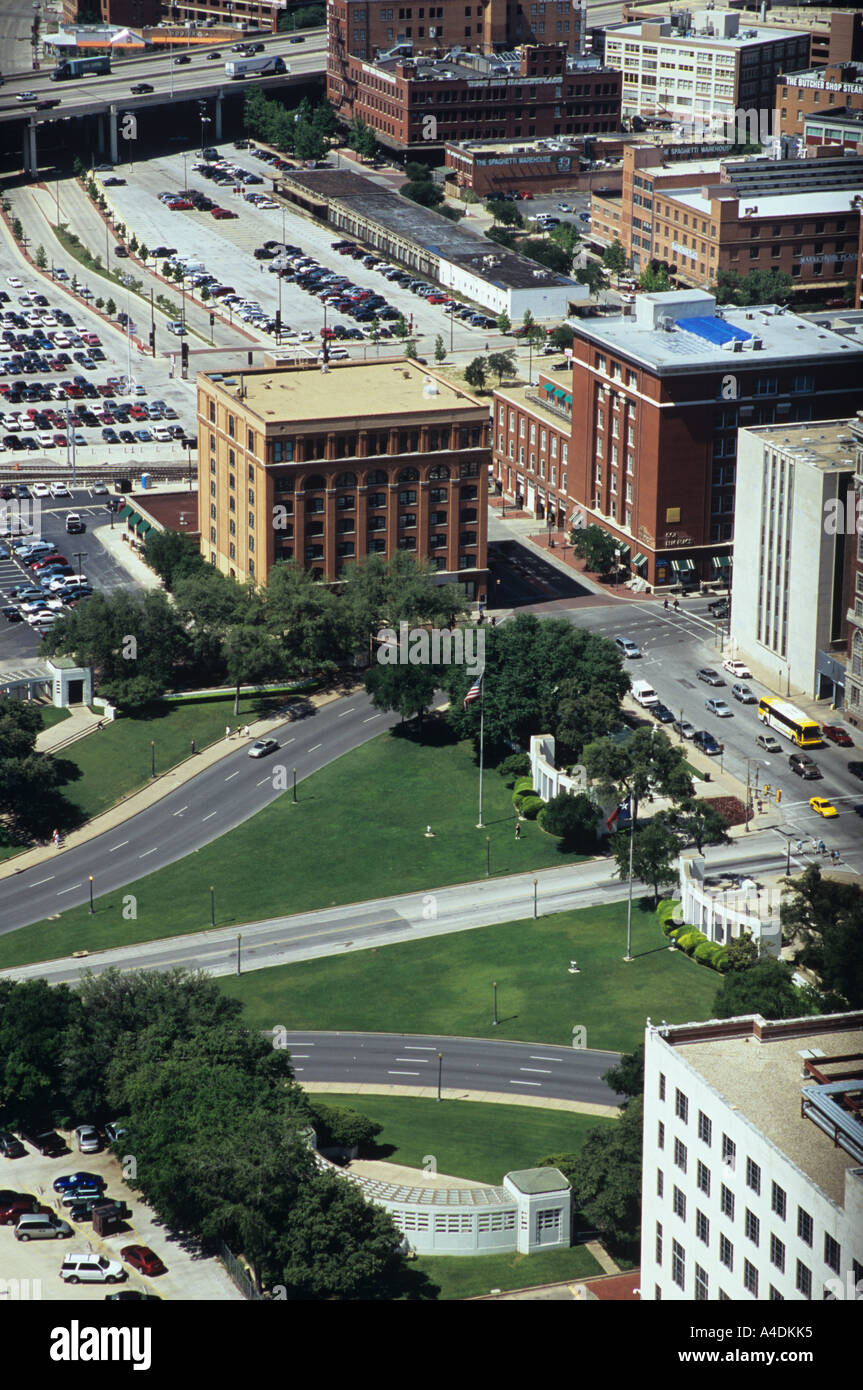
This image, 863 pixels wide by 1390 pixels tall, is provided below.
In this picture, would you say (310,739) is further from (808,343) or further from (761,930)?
(808,343)

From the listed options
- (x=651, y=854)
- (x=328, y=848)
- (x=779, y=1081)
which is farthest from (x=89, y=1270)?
(x=328, y=848)

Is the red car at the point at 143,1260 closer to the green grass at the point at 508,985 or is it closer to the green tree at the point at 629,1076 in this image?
the green tree at the point at 629,1076

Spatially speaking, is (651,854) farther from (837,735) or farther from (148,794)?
(148,794)

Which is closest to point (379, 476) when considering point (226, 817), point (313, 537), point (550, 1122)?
point (313, 537)

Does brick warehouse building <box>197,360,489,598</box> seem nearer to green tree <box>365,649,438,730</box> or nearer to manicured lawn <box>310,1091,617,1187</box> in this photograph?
green tree <box>365,649,438,730</box>

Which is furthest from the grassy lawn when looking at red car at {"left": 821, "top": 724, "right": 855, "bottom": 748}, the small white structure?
red car at {"left": 821, "top": 724, "right": 855, "bottom": 748}
